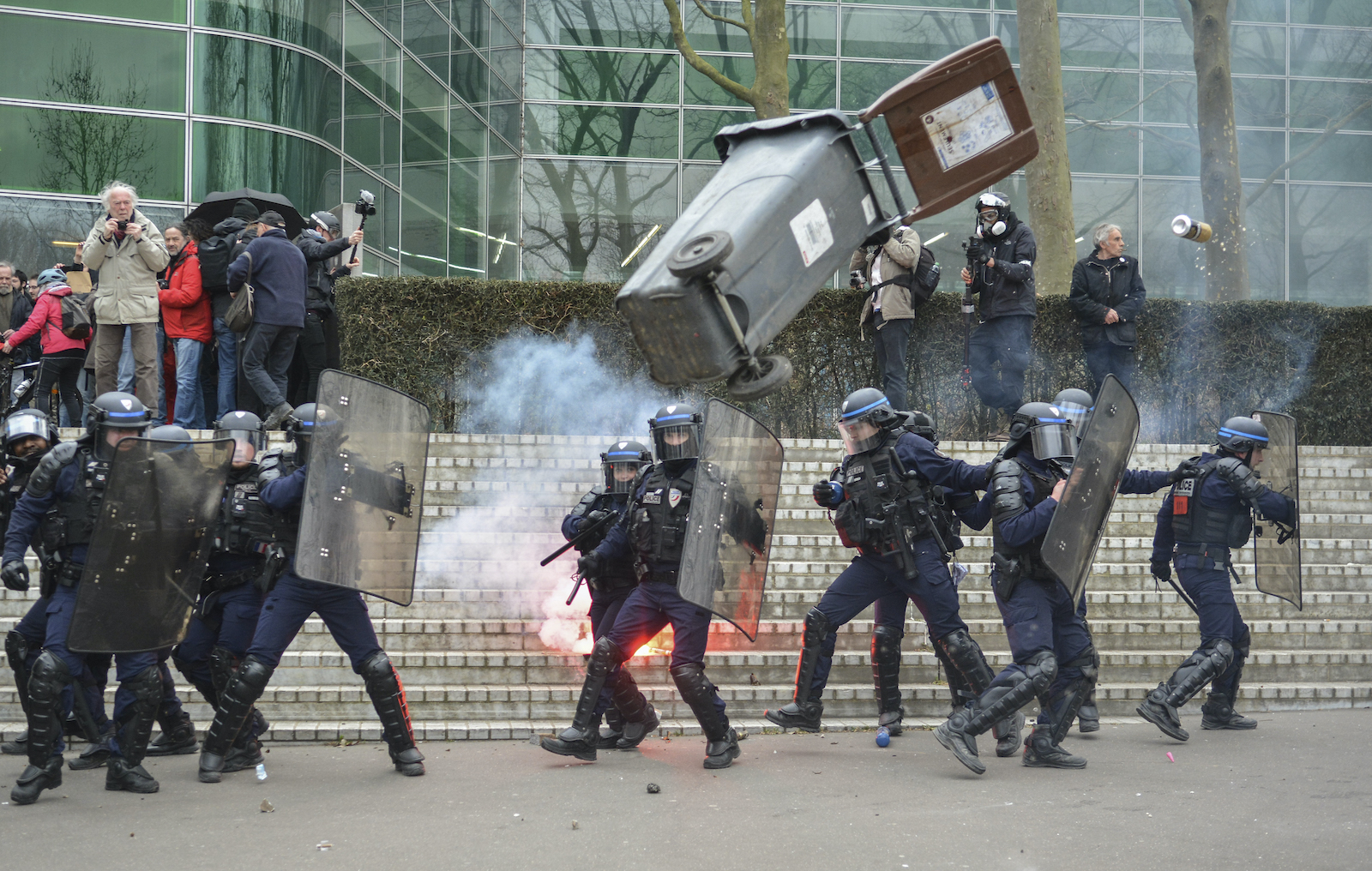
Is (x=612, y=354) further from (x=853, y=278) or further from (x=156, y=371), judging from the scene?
(x=156, y=371)

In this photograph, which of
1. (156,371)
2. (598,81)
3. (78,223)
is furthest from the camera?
(598,81)

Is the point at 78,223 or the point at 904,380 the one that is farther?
the point at 78,223

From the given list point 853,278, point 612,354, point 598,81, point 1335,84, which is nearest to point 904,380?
point 853,278

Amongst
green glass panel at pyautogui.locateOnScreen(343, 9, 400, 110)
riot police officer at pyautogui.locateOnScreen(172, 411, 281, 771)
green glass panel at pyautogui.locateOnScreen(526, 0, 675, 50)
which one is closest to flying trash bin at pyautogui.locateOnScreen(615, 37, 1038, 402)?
riot police officer at pyautogui.locateOnScreen(172, 411, 281, 771)

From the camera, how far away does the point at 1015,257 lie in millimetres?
10258

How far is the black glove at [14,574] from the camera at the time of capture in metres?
5.85

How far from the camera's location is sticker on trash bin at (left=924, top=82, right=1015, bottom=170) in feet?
9.32

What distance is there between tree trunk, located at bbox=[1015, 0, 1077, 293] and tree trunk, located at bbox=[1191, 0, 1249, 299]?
2.55 meters

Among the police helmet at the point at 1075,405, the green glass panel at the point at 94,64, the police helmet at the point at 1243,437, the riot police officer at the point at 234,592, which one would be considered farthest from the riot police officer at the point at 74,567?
the green glass panel at the point at 94,64

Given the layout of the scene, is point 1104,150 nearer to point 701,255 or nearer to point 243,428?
point 243,428

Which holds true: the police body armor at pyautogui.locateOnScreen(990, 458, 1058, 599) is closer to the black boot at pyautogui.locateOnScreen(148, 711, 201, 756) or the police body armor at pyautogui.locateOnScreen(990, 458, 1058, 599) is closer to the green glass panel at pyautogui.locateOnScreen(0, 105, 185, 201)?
the black boot at pyautogui.locateOnScreen(148, 711, 201, 756)

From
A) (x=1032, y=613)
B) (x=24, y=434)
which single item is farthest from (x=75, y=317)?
(x=1032, y=613)

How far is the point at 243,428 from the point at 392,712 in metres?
1.74

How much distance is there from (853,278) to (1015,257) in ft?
4.36
